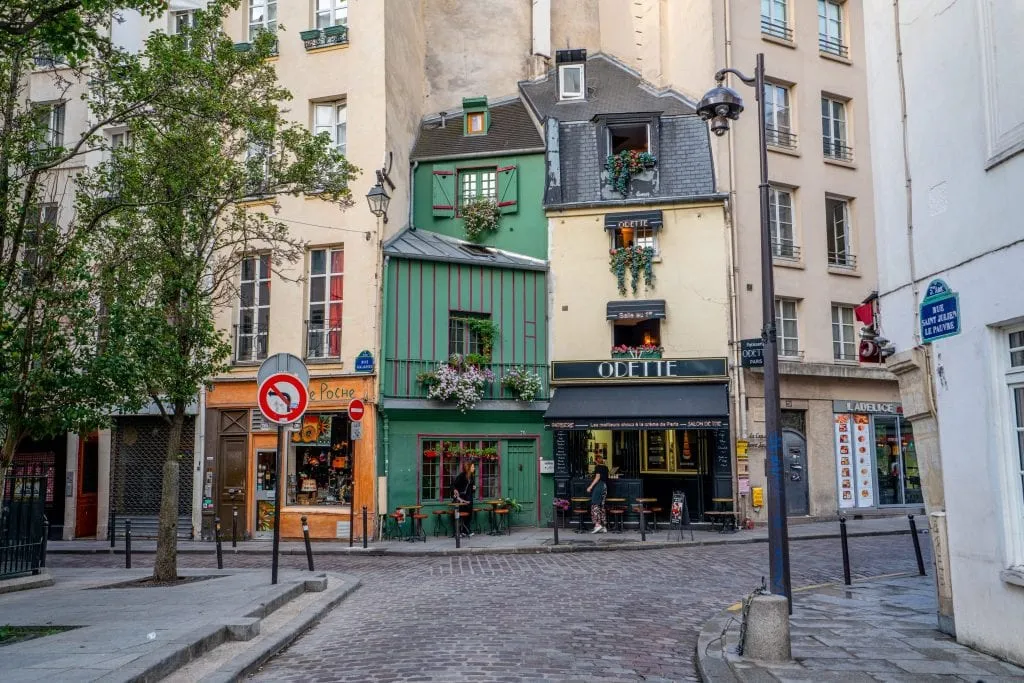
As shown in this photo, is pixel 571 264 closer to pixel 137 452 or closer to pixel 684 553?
pixel 684 553

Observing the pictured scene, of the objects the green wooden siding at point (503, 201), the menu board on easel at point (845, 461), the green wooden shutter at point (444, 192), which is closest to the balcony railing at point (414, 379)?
the green wooden siding at point (503, 201)

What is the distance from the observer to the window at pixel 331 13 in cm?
2125

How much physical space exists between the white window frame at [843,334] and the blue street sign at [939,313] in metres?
15.1

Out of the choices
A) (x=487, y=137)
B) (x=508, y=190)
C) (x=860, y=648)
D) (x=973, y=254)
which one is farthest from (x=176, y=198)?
(x=487, y=137)

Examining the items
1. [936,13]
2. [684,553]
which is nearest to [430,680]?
[936,13]

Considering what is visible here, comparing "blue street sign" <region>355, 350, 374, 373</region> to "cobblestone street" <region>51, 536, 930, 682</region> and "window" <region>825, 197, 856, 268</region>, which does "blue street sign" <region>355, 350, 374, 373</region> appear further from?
"window" <region>825, 197, 856, 268</region>

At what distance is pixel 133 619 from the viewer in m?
8.27

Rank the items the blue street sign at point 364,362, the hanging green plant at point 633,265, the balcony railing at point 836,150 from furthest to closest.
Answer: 1. the balcony railing at point 836,150
2. the hanging green plant at point 633,265
3. the blue street sign at point 364,362

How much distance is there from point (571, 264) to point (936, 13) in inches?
541

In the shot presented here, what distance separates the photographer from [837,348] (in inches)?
880

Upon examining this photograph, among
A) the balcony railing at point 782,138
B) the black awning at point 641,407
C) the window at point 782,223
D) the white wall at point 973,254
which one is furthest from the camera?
the balcony railing at point 782,138

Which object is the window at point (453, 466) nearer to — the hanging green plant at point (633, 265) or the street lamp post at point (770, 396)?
the hanging green plant at point (633, 265)

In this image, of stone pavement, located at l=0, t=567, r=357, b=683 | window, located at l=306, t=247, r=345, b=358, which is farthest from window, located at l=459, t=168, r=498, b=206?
stone pavement, located at l=0, t=567, r=357, b=683

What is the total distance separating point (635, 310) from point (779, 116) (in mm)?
6740
